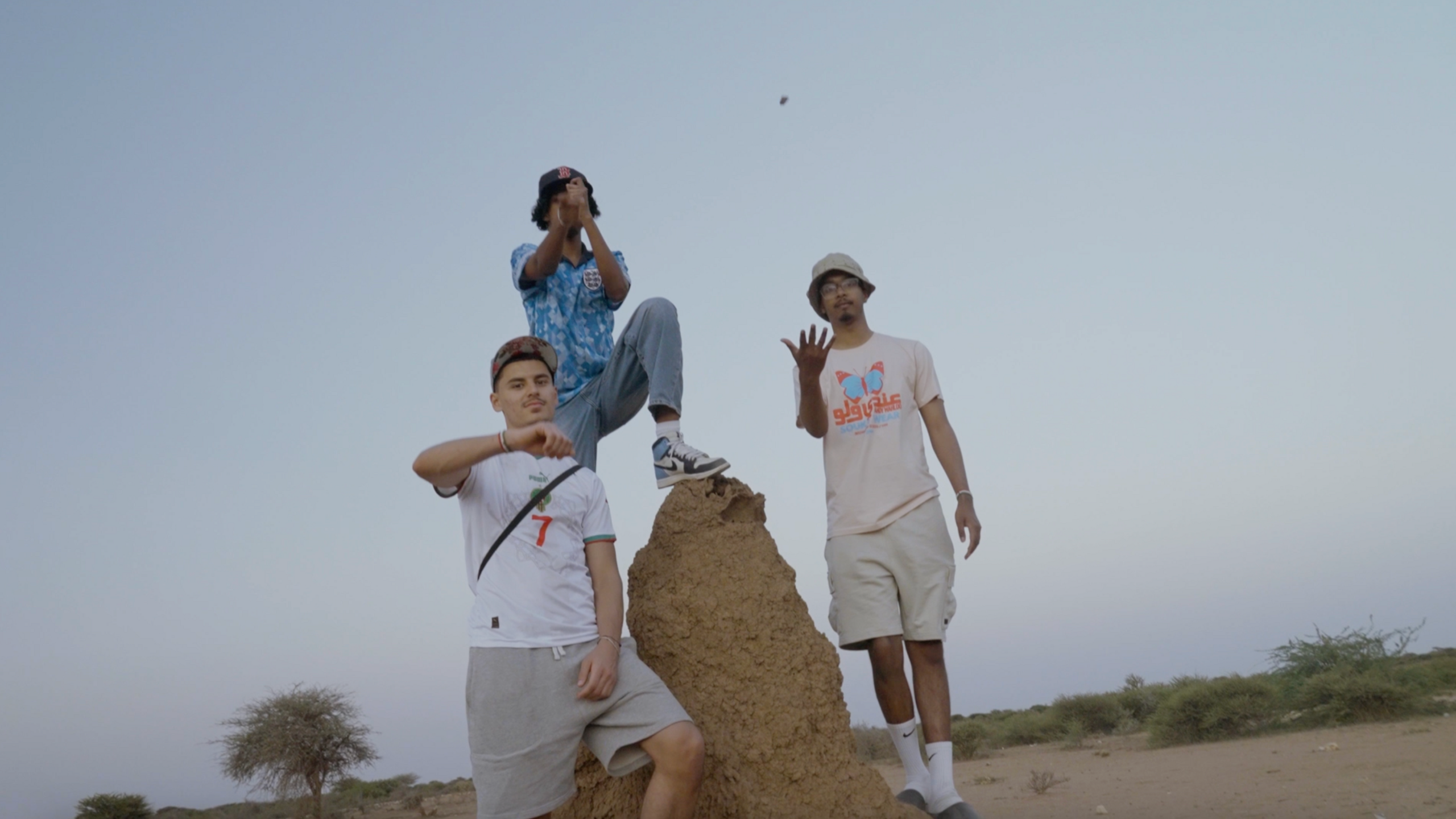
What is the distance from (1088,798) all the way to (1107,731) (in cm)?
738

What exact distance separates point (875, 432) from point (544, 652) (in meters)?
1.83

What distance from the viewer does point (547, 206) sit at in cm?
420

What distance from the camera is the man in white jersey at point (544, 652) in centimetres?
266

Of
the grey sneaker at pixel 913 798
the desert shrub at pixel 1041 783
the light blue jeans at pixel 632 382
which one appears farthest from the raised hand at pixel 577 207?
the desert shrub at pixel 1041 783

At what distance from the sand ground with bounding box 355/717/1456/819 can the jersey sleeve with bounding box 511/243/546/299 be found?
4678 mm

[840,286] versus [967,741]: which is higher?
[840,286]

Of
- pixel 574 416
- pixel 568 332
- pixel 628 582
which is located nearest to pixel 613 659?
pixel 628 582

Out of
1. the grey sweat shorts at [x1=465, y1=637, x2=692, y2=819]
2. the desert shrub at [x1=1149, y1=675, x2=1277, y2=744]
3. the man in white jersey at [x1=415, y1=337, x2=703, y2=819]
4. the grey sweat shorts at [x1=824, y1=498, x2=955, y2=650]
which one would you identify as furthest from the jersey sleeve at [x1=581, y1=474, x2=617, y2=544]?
the desert shrub at [x1=1149, y1=675, x2=1277, y2=744]

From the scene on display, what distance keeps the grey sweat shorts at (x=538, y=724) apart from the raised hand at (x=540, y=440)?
0.59 m

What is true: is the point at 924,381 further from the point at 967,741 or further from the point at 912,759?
the point at 967,741

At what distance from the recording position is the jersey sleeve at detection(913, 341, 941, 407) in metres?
4.18

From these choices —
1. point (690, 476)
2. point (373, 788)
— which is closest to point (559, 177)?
point (690, 476)

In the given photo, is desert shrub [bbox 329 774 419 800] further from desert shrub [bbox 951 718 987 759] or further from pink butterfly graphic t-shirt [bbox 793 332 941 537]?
pink butterfly graphic t-shirt [bbox 793 332 941 537]

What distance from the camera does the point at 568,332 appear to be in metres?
3.97
